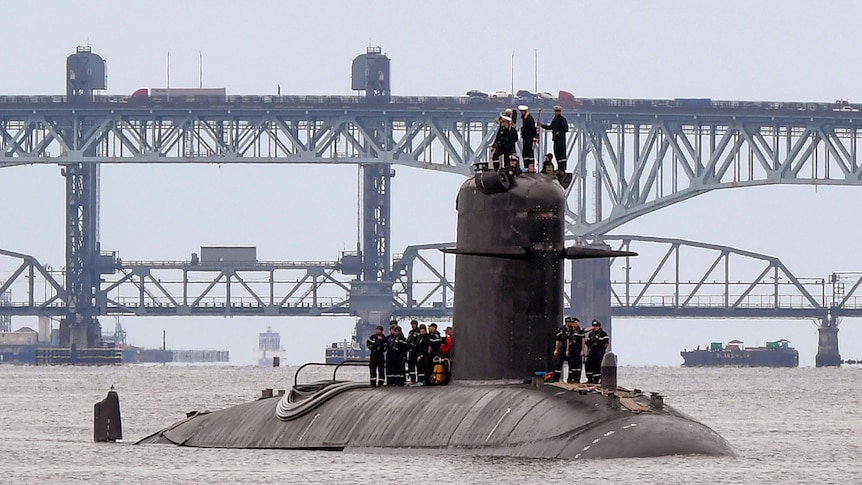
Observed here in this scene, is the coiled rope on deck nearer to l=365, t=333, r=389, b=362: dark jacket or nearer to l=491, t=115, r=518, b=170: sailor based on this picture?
l=365, t=333, r=389, b=362: dark jacket

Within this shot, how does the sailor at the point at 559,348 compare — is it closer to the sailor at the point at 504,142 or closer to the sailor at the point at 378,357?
the sailor at the point at 504,142

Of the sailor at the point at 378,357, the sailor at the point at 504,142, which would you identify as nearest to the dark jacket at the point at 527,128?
the sailor at the point at 504,142

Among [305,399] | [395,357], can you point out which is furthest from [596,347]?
[305,399]

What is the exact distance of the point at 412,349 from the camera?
3155 cm

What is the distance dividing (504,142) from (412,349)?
3762mm

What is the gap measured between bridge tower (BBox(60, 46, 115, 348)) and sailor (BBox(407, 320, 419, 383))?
4189 inches

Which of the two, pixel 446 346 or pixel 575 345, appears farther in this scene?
pixel 446 346

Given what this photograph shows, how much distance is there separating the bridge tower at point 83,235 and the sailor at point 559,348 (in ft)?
359

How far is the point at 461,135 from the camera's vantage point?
130 meters

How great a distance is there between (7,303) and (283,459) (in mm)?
129384

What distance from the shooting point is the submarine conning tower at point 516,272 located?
1142 inches

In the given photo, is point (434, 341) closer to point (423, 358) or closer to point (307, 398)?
point (423, 358)

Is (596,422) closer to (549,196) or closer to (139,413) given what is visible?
(549,196)

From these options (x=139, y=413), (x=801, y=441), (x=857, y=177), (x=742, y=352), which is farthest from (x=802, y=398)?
(x=742, y=352)
